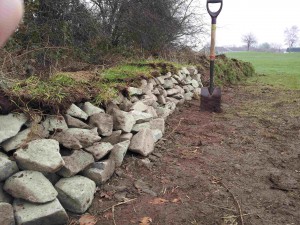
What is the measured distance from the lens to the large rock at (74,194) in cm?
264

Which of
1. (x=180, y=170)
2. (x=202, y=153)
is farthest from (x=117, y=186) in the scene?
(x=202, y=153)

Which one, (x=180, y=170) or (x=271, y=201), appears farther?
(x=180, y=170)

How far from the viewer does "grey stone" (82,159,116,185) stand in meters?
2.97

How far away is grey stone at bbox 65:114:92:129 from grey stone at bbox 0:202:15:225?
1.05 m

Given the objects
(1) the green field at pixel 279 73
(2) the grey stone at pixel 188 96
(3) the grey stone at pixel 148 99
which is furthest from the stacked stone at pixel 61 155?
(1) the green field at pixel 279 73

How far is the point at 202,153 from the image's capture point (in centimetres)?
400

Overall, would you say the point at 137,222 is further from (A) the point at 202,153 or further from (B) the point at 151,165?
(A) the point at 202,153

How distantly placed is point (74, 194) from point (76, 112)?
3.25ft

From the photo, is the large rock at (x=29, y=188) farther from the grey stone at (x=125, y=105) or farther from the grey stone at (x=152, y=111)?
the grey stone at (x=152, y=111)

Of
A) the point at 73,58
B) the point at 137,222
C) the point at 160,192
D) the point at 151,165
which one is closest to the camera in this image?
the point at 137,222

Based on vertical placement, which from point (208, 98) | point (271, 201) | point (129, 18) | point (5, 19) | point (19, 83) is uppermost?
point (129, 18)

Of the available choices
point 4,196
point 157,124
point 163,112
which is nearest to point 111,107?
point 157,124

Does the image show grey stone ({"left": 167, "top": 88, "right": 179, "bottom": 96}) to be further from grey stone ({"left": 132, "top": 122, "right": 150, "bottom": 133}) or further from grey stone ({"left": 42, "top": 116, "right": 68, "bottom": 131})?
grey stone ({"left": 42, "top": 116, "right": 68, "bottom": 131})

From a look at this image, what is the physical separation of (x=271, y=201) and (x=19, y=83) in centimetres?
275
